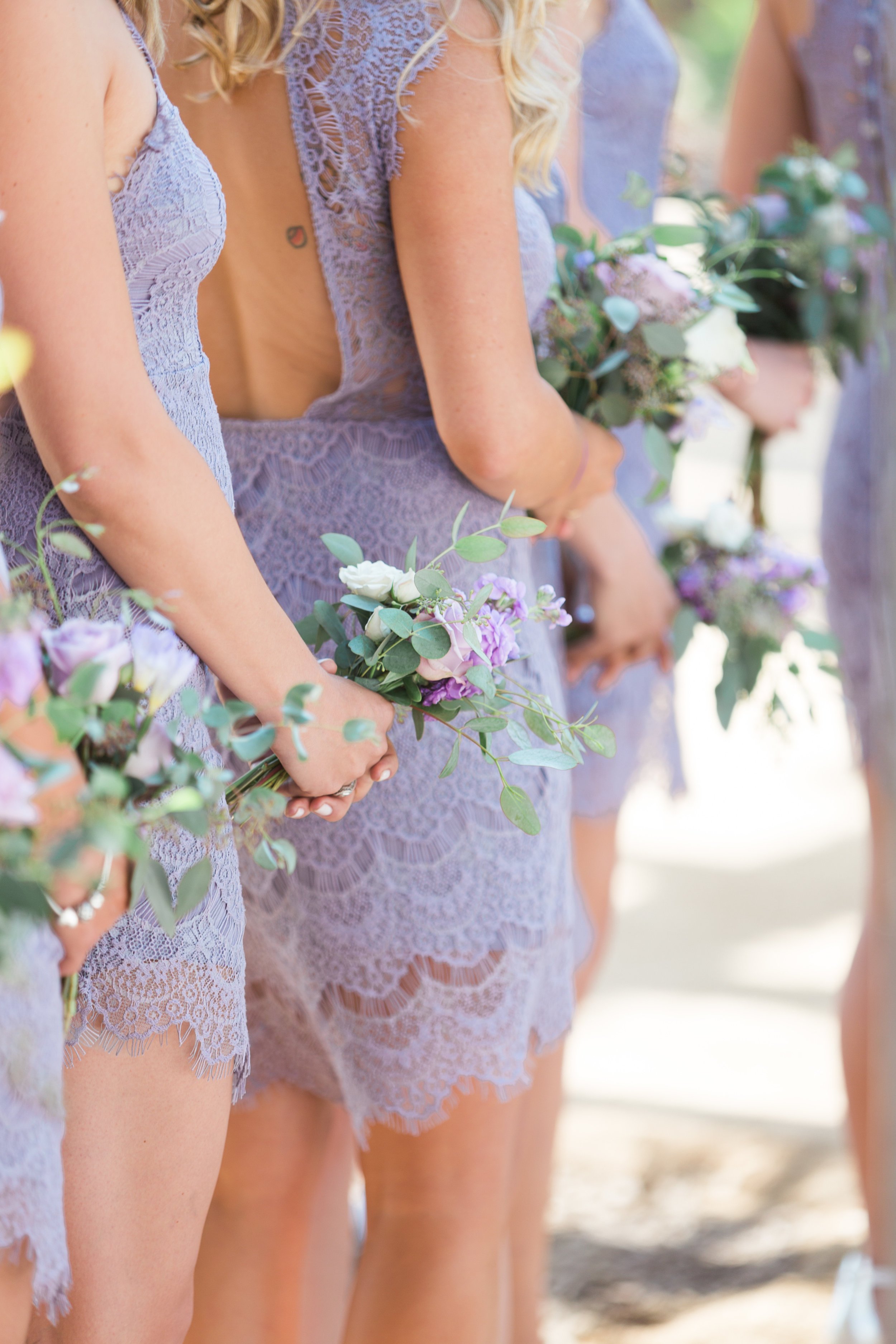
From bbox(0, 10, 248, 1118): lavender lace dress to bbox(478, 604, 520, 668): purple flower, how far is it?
245 mm

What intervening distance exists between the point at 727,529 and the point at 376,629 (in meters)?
1.16

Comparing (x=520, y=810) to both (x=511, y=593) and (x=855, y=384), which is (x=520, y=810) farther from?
(x=855, y=384)

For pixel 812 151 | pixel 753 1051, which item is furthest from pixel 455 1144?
pixel 753 1051

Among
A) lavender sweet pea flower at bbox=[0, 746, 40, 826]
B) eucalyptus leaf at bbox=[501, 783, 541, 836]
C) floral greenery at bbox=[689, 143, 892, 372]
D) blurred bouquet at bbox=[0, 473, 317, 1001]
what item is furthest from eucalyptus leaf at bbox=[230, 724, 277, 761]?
floral greenery at bbox=[689, 143, 892, 372]

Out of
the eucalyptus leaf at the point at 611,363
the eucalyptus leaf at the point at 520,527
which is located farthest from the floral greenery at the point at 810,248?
the eucalyptus leaf at the point at 520,527

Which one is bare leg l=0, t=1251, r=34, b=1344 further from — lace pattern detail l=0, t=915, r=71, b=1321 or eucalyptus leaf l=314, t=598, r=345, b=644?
eucalyptus leaf l=314, t=598, r=345, b=644

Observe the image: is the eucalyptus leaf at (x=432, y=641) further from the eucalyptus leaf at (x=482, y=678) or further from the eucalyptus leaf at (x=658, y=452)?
the eucalyptus leaf at (x=658, y=452)

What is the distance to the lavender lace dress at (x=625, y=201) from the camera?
230cm

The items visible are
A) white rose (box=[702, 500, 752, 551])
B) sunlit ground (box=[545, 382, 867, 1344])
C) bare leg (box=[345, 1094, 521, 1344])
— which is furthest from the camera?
sunlit ground (box=[545, 382, 867, 1344])

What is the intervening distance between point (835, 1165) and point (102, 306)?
2.58 meters

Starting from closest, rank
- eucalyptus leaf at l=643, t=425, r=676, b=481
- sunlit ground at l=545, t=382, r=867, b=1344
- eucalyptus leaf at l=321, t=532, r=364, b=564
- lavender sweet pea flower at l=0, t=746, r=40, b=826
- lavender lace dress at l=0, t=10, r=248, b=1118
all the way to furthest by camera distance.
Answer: lavender sweet pea flower at l=0, t=746, r=40, b=826 < lavender lace dress at l=0, t=10, r=248, b=1118 < eucalyptus leaf at l=321, t=532, r=364, b=564 < eucalyptus leaf at l=643, t=425, r=676, b=481 < sunlit ground at l=545, t=382, r=867, b=1344

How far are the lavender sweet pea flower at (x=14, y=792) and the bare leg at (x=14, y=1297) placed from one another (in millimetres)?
350

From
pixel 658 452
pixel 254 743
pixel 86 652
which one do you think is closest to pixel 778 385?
pixel 658 452

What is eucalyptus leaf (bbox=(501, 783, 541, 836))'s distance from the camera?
4.33 ft
